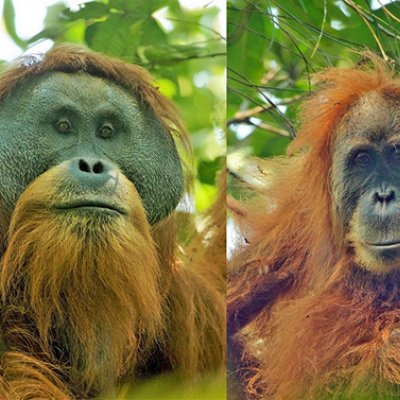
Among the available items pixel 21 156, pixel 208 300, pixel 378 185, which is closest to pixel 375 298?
pixel 378 185

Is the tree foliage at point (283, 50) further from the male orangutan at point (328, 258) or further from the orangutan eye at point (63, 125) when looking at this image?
the orangutan eye at point (63, 125)

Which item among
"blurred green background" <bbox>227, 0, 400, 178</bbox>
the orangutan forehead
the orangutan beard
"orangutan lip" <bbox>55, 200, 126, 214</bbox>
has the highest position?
"blurred green background" <bbox>227, 0, 400, 178</bbox>

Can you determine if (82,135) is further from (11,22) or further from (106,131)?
(11,22)

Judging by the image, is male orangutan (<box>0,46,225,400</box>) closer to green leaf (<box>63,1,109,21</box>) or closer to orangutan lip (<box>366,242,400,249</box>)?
green leaf (<box>63,1,109,21</box>)

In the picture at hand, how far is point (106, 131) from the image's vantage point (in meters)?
1.72

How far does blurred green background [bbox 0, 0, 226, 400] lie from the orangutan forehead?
0.32 m

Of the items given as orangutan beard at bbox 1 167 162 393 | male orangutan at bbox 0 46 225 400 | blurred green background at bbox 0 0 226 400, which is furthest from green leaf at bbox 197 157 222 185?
orangutan beard at bbox 1 167 162 393

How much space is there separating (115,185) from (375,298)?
63cm

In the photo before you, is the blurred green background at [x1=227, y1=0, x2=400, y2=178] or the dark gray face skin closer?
the dark gray face skin

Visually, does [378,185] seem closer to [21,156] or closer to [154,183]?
[154,183]

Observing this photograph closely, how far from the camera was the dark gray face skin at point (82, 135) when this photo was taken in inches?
65.3

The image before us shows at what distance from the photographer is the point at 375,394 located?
1664 mm

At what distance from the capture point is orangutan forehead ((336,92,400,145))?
5.56 feet

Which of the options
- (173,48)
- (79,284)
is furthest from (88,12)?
(79,284)
